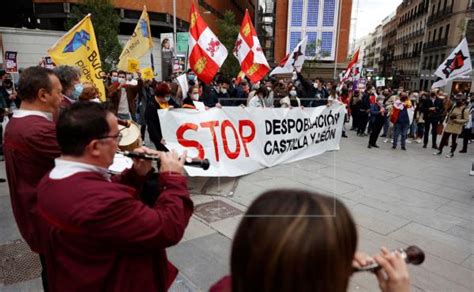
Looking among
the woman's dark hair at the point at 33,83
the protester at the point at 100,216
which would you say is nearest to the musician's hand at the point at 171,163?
the protester at the point at 100,216

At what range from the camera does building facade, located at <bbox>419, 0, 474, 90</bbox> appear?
45250mm

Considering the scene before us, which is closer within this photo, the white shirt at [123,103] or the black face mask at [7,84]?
the white shirt at [123,103]

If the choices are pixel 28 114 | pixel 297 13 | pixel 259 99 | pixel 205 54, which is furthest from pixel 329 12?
pixel 28 114

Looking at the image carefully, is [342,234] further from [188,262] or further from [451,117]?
[451,117]

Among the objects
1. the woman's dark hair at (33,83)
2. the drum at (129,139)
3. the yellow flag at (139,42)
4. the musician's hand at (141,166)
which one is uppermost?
the yellow flag at (139,42)

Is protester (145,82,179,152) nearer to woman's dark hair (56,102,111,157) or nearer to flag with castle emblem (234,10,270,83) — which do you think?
flag with castle emblem (234,10,270,83)

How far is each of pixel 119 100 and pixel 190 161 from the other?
750 cm

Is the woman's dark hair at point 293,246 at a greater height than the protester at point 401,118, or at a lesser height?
greater

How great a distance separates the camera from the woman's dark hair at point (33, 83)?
2.15 meters

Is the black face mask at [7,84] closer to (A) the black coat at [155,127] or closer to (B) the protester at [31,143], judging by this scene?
(A) the black coat at [155,127]

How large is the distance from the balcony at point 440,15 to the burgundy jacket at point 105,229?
195 feet

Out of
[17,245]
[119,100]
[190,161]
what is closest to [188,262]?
[17,245]

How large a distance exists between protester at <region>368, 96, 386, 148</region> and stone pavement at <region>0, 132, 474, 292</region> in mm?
2564

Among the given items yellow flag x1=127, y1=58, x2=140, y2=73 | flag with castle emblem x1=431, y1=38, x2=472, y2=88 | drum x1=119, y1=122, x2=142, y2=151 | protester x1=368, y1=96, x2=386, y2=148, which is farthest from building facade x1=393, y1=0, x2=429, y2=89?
drum x1=119, y1=122, x2=142, y2=151
